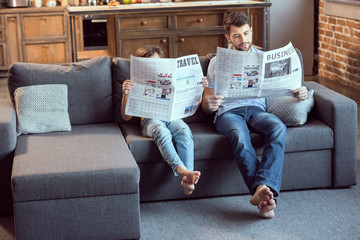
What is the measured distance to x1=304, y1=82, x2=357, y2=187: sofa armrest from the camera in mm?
3127

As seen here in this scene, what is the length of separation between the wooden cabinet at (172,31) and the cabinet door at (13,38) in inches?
67.6

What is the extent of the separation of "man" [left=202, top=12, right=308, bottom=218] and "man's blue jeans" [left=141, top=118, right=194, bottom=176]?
8.7 inches

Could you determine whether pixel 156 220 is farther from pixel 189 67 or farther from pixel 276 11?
pixel 276 11

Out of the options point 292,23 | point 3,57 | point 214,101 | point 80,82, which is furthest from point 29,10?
point 214,101

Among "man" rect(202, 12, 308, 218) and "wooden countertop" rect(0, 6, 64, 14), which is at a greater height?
"wooden countertop" rect(0, 6, 64, 14)

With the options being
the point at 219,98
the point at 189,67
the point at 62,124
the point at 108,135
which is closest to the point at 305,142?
the point at 219,98

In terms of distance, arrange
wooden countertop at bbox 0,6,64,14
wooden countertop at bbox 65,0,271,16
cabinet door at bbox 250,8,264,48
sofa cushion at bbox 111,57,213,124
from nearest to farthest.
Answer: sofa cushion at bbox 111,57,213,124
wooden countertop at bbox 65,0,271,16
cabinet door at bbox 250,8,264,48
wooden countertop at bbox 0,6,64,14

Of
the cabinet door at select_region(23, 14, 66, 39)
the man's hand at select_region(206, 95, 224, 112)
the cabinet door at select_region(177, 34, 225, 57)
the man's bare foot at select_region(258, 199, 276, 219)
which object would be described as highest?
the cabinet door at select_region(23, 14, 66, 39)

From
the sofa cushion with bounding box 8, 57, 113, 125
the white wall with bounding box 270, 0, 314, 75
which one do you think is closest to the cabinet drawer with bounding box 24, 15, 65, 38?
the white wall with bounding box 270, 0, 314, 75

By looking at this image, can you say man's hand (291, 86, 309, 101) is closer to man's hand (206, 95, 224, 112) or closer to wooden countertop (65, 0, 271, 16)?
man's hand (206, 95, 224, 112)

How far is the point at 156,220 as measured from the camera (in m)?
2.83

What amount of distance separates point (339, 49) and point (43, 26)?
11.8 ft

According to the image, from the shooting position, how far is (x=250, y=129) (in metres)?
3.17

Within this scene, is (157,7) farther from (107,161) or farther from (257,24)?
(107,161)
